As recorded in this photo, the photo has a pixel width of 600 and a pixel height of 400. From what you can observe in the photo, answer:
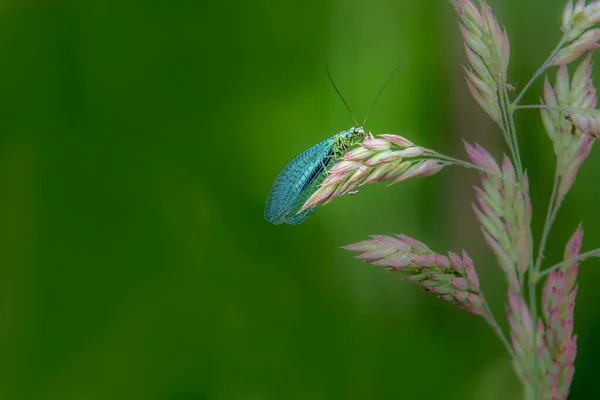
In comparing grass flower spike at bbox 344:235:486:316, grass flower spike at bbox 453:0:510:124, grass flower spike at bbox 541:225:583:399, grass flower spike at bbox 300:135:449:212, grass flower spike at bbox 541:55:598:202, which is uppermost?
grass flower spike at bbox 453:0:510:124

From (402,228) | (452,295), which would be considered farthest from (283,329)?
(452,295)

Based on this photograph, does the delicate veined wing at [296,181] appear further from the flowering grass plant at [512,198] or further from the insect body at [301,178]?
the flowering grass plant at [512,198]

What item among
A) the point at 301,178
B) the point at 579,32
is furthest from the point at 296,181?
the point at 579,32

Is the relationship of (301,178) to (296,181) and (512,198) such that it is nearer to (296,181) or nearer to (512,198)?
(296,181)

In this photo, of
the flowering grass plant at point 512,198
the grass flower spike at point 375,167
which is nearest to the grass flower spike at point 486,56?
the flowering grass plant at point 512,198

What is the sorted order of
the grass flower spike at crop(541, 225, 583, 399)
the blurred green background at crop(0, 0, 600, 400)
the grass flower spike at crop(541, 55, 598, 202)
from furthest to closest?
1. the blurred green background at crop(0, 0, 600, 400)
2. the grass flower spike at crop(541, 55, 598, 202)
3. the grass flower spike at crop(541, 225, 583, 399)

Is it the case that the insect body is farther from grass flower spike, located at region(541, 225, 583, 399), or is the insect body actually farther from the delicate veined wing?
grass flower spike, located at region(541, 225, 583, 399)

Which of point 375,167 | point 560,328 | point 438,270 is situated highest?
point 375,167

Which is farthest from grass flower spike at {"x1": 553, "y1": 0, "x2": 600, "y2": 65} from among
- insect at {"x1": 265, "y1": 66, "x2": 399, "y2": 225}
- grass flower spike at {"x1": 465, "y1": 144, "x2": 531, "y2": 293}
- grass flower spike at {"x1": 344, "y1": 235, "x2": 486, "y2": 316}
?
insect at {"x1": 265, "y1": 66, "x2": 399, "y2": 225}
